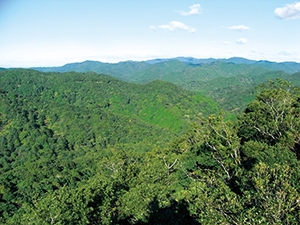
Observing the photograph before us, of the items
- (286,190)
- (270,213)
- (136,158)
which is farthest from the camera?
(136,158)

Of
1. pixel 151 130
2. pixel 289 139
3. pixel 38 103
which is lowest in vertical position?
pixel 151 130

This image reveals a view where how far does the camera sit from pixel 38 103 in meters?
151

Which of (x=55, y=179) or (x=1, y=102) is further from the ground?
(x=1, y=102)

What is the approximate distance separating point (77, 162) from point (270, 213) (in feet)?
264

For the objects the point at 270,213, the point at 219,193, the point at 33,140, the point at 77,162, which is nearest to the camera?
the point at 270,213

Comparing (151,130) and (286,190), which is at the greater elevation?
(286,190)

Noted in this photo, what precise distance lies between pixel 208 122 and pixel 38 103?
13242 centimetres

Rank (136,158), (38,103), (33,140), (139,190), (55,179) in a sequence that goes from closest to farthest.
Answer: (139,190) → (136,158) → (55,179) → (33,140) → (38,103)

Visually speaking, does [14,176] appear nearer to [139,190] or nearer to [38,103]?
[139,190]

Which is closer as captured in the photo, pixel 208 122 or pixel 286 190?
pixel 286 190

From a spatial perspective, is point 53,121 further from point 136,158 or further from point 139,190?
point 139,190

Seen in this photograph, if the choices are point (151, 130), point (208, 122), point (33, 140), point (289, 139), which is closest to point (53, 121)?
point (33, 140)

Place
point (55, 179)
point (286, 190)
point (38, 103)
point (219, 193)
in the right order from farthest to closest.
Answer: point (38, 103), point (55, 179), point (219, 193), point (286, 190)

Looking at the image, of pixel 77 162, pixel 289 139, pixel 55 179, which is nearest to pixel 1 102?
pixel 77 162
